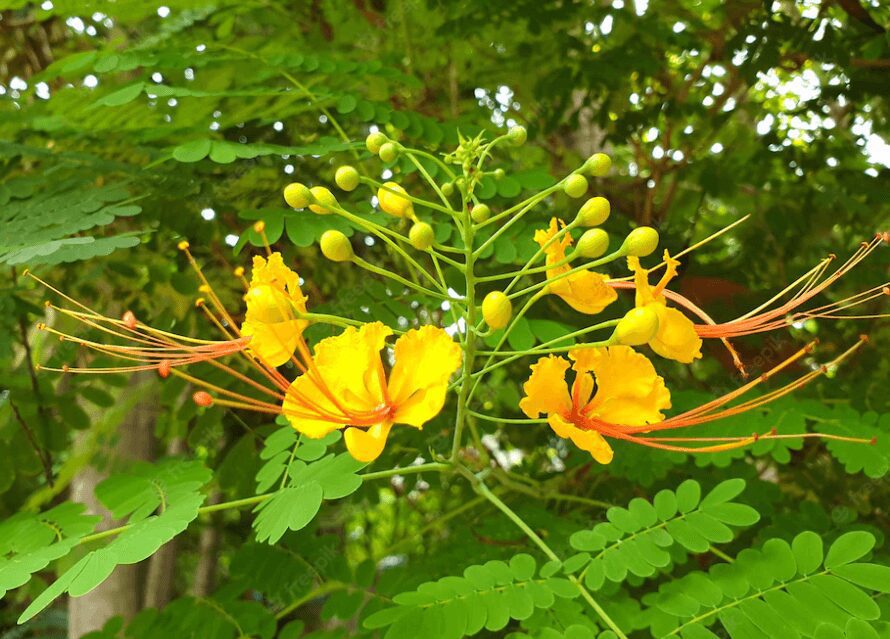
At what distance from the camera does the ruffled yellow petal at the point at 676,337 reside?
1108mm

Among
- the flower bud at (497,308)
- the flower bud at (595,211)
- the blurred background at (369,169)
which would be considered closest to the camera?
the flower bud at (497,308)

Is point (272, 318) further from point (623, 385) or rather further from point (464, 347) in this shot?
point (623, 385)

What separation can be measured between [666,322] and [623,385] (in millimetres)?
121

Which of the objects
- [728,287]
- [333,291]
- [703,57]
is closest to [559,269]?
[728,287]

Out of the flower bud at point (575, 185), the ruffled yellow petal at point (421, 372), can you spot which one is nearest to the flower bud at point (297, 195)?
the ruffled yellow petal at point (421, 372)

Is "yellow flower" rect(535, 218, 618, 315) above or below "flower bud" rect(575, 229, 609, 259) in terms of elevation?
below

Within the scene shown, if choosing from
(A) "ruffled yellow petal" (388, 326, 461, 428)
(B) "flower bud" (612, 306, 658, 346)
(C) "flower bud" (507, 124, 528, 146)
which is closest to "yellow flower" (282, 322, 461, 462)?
(A) "ruffled yellow petal" (388, 326, 461, 428)

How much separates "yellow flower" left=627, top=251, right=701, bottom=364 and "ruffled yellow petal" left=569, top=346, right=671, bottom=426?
Answer: 40mm

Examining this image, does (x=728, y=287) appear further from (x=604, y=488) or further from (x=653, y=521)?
(x=653, y=521)

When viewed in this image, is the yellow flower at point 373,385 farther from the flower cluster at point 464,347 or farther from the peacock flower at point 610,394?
the peacock flower at point 610,394

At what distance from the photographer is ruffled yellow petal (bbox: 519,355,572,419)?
1145mm

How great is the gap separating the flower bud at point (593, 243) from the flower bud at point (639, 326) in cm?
11

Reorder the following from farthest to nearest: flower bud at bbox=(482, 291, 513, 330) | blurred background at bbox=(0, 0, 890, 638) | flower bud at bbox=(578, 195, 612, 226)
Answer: blurred background at bbox=(0, 0, 890, 638), flower bud at bbox=(578, 195, 612, 226), flower bud at bbox=(482, 291, 513, 330)

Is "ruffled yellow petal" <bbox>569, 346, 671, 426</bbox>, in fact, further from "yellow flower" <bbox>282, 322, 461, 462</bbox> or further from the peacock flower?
"yellow flower" <bbox>282, 322, 461, 462</bbox>
